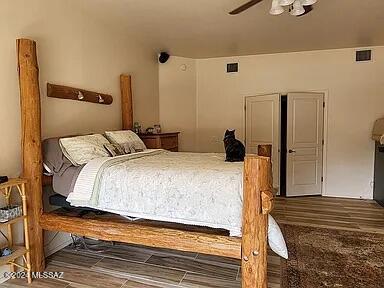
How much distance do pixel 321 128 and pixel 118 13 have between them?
13.3ft

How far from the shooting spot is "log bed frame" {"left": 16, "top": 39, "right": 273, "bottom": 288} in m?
2.07

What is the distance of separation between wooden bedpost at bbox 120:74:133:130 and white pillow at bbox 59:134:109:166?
1.34m

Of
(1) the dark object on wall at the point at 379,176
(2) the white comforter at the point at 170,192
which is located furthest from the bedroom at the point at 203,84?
(2) the white comforter at the point at 170,192

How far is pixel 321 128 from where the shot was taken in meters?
5.64

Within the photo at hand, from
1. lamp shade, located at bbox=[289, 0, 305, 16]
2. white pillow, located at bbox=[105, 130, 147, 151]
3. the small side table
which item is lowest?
the small side table

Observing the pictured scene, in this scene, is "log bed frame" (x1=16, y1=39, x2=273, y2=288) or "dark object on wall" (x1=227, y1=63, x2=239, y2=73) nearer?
"log bed frame" (x1=16, y1=39, x2=273, y2=288)

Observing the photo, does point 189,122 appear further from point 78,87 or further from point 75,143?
Result: point 75,143

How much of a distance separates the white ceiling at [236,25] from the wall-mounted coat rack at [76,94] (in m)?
0.97

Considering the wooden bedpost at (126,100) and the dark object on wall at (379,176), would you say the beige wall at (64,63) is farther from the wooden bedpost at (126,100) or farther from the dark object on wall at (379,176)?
the dark object on wall at (379,176)

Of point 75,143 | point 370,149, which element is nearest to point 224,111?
point 370,149

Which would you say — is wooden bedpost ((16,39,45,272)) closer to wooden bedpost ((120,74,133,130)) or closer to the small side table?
the small side table

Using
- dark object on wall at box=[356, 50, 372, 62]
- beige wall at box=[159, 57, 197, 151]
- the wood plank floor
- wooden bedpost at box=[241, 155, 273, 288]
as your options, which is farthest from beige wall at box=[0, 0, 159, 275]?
dark object on wall at box=[356, 50, 372, 62]

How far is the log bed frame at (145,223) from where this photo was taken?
2074mm

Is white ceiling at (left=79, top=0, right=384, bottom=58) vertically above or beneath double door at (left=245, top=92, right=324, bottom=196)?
above
